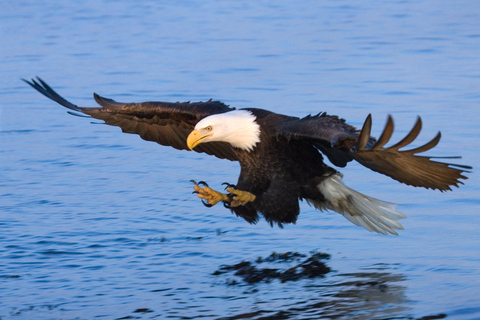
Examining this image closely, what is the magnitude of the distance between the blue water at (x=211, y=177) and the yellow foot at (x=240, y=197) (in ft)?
1.03

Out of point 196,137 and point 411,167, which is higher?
point 196,137

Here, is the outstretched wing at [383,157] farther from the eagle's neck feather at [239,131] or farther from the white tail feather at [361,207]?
the white tail feather at [361,207]

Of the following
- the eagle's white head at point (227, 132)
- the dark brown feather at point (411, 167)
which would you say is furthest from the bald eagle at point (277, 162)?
the dark brown feather at point (411, 167)

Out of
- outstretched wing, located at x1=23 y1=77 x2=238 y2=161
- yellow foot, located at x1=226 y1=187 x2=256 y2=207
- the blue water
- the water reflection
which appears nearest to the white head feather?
yellow foot, located at x1=226 y1=187 x2=256 y2=207

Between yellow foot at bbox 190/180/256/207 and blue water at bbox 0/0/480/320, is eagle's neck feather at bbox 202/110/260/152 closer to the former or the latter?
yellow foot at bbox 190/180/256/207

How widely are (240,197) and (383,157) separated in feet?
4.13

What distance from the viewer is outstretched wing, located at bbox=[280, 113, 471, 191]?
4.84 metres

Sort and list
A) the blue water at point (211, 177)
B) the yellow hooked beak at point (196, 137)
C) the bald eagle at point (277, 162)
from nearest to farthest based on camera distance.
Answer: the blue water at point (211, 177) < the bald eagle at point (277, 162) < the yellow hooked beak at point (196, 137)

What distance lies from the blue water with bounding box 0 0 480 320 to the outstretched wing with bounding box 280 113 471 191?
0.63 metres

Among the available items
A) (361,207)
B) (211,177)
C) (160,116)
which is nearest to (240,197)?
(361,207)

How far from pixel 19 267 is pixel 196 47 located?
26.2 ft

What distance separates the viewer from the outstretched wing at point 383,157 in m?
4.84

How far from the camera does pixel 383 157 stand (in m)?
4.96

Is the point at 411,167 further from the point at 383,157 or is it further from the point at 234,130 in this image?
the point at 234,130
